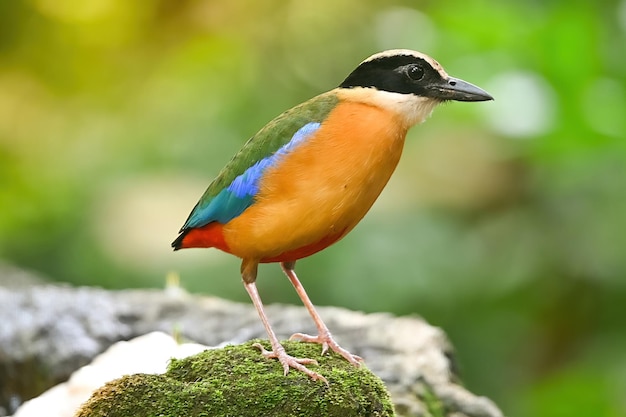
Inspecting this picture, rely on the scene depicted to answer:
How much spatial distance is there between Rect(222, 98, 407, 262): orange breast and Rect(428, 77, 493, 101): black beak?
178mm

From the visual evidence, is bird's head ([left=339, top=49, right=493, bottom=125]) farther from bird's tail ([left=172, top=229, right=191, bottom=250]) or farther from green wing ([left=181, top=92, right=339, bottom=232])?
bird's tail ([left=172, top=229, right=191, bottom=250])

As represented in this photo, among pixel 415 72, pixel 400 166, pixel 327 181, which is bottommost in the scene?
pixel 327 181

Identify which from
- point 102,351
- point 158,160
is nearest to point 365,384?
point 102,351

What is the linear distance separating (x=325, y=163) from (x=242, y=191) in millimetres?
361

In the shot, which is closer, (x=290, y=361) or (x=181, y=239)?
(x=290, y=361)

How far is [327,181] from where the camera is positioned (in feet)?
10.1

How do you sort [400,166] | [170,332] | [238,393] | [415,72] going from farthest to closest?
[400,166]
[170,332]
[415,72]
[238,393]

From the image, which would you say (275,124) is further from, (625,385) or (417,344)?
(625,385)

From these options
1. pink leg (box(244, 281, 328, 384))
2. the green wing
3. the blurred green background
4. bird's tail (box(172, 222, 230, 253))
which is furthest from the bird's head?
the blurred green background

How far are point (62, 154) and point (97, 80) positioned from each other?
895 mm

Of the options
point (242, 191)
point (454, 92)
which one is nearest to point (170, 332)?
point (242, 191)

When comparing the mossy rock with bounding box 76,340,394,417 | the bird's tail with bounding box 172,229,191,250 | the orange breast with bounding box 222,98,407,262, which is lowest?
the mossy rock with bounding box 76,340,394,417

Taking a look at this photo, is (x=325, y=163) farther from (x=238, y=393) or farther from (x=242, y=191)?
(x=238, y=393)

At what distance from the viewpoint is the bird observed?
3.08m
